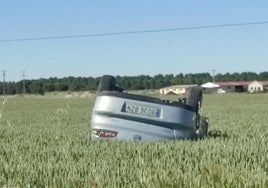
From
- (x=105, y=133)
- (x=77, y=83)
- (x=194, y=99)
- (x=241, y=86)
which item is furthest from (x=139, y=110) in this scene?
(x=241, y=86)

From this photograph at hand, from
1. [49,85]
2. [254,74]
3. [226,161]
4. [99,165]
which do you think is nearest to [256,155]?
[226,161]

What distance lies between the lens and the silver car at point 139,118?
8297 millimetres

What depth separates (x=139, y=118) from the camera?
8305mm

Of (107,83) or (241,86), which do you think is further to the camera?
(241,86)

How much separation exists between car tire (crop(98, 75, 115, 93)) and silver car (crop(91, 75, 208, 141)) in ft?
3.32

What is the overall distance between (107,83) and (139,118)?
1.51 metres

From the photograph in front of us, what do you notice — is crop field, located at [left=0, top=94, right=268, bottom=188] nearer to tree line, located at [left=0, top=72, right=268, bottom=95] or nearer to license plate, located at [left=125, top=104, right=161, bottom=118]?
license plate, located at [left=125, top=104, right=161, bottom=118]

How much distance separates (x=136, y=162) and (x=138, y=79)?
116m

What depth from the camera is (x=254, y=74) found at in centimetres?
16825

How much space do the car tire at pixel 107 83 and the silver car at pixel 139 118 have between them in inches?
39.9

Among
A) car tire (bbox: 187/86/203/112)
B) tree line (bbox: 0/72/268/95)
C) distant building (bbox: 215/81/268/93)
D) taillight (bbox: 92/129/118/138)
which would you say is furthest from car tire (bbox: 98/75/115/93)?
distant building (bbox: 215/81/268/93)

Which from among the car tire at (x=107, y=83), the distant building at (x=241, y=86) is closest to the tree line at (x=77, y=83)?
the distant building at (x=241, y=86)

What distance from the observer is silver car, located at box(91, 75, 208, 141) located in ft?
27.2

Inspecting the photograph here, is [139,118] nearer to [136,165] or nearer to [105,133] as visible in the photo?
[105,133]
